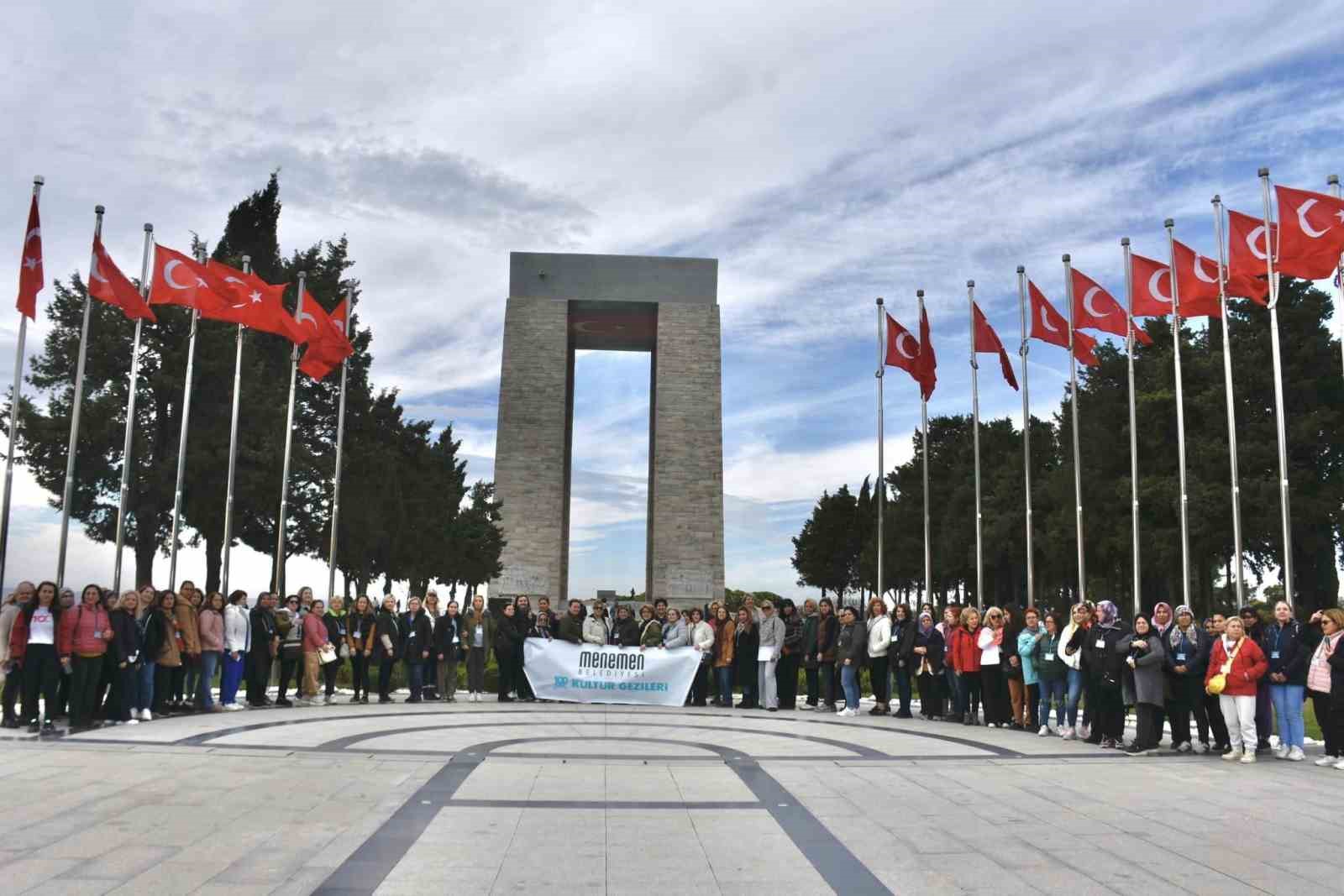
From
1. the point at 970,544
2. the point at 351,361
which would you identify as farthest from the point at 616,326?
the point at 970,544

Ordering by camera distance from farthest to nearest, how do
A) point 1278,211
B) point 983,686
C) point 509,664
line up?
point 509,664, point 1278,211, point 983,686

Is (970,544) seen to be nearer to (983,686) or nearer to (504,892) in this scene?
(983,686)

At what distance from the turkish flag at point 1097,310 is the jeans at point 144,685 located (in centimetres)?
1536

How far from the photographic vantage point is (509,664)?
55.9ft

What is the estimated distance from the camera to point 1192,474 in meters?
36.7

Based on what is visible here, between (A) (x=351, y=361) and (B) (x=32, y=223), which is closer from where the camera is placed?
(B) (x=32, y=223)

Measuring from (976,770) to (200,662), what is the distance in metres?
9.74

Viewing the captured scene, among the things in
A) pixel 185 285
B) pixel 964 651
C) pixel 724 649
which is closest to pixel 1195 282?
pixel 964 651

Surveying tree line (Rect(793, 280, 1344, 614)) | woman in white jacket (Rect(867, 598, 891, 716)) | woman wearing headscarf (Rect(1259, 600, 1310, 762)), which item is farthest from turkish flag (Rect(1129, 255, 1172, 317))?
tree line (Rect(793, 280, 1344, 614))

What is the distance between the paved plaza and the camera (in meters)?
5.64

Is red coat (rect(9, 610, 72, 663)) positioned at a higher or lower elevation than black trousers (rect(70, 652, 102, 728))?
higher

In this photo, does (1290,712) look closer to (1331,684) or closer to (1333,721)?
(1333,721)

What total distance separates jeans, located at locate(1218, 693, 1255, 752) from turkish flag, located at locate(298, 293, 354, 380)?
52.2 ft

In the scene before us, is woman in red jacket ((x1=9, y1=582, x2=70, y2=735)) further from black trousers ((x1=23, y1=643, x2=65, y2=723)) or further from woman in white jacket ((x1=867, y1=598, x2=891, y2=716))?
woman in white jacket ((x1=867, y1=598, x2=891, y2=716))
